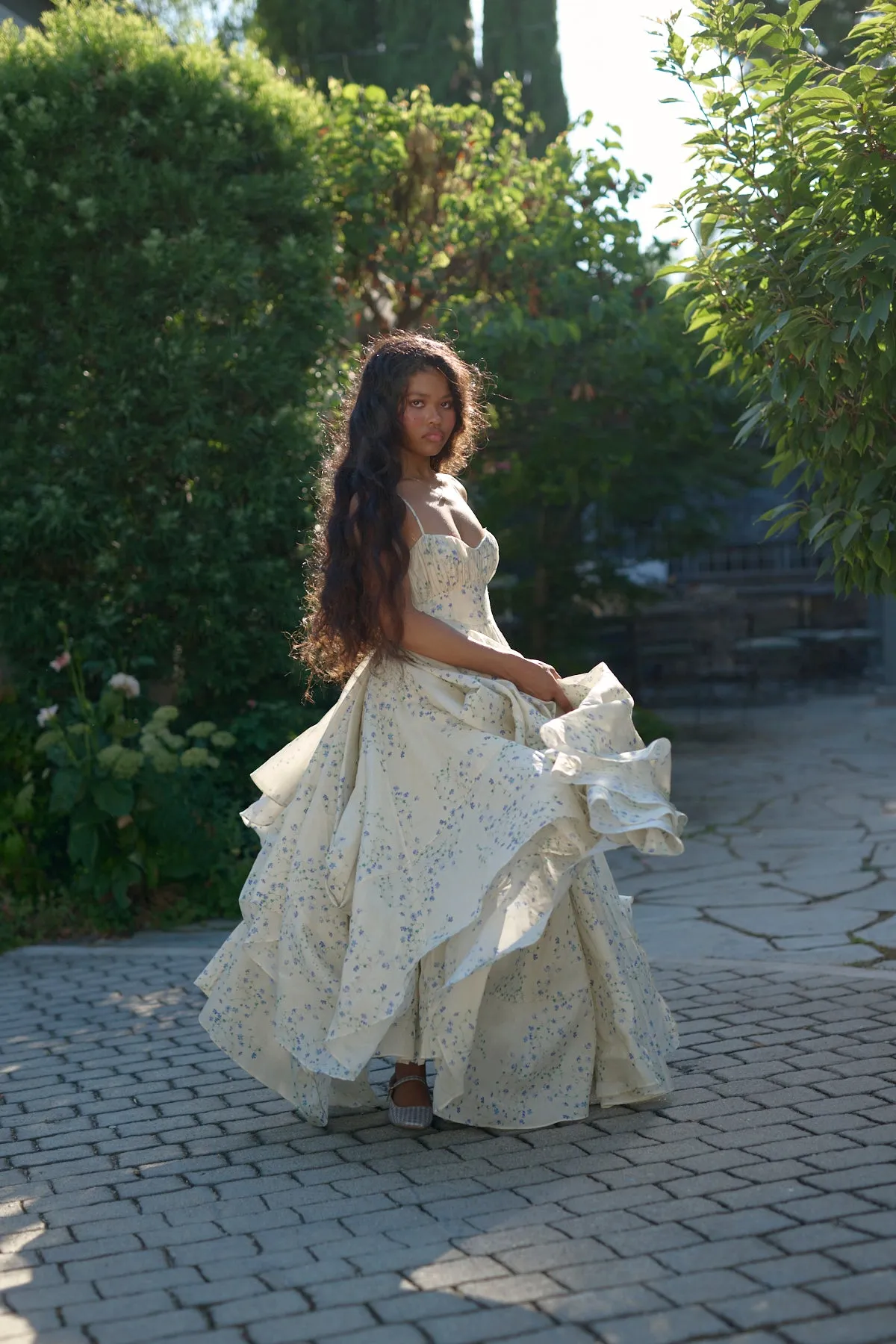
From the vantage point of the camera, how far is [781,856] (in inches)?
286

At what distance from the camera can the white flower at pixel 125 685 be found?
664 cm

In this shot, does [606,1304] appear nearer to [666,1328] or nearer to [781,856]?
[666,1328]

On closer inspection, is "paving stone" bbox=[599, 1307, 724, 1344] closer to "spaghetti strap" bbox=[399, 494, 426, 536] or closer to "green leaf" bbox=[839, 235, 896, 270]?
"spaghetti strap" bbox=[399, 494, 426, 536]

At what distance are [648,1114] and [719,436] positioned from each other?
7816 mm

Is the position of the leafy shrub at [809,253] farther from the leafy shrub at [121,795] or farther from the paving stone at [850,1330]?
the leafy shrub at [121,795]

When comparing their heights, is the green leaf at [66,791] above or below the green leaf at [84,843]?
above

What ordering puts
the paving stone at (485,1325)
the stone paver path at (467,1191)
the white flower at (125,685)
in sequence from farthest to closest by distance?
the white flower at (125,685), the stone paver path at (467,1191), the paving stone at (485,1325)

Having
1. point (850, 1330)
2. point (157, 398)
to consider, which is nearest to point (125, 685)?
point (157, 398)

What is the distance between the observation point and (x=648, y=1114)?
12.4 ft

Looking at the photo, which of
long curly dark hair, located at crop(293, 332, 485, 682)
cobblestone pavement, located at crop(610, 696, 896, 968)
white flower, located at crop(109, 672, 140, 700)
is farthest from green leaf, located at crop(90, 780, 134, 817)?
long curly dark hair, located at crop(293, 332, 485, 682)

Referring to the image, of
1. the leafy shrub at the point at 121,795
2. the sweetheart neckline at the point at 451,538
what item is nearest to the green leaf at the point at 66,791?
the leafy shrub at the point at 121,795

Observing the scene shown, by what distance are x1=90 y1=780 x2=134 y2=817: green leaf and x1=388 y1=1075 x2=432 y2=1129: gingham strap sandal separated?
9.22 feet

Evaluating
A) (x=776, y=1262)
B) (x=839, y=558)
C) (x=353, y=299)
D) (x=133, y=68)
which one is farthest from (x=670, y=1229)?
(x=353, y=299)

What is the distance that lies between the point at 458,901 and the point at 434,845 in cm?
20
